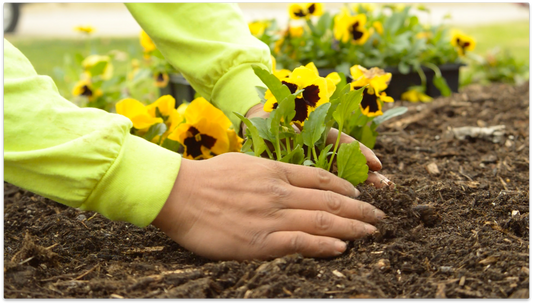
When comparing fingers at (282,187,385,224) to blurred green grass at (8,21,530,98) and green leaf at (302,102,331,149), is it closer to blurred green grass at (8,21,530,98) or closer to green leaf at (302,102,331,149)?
green leaf at (302,102,331,149)

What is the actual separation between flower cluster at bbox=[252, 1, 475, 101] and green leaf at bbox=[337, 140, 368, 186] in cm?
152

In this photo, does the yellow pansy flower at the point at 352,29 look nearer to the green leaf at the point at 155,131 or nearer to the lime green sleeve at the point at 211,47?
the lime green sleeve at the point at 211,47

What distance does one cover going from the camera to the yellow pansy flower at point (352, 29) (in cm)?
282

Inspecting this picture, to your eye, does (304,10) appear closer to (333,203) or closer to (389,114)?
(389,114)

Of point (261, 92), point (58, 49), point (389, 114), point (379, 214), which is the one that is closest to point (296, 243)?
point (379, 214)

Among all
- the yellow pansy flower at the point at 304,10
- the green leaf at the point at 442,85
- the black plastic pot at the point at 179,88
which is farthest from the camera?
the black plastic pot at the point at 179,88

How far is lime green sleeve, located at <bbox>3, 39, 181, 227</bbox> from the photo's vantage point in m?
1.10

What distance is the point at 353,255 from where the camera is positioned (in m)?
1.17

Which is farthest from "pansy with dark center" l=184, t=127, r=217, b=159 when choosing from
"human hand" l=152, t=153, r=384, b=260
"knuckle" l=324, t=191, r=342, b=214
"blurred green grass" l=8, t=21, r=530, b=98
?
"blurred green grass" l=8, t=21, r=530, b=98

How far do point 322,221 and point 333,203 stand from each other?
0.19ft

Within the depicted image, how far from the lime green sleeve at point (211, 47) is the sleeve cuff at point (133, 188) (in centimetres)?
54

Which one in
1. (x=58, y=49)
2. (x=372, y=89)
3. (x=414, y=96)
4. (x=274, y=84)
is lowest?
(x=58, y=49)

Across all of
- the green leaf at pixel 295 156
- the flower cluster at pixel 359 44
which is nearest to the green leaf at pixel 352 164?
the green leaf at pixel 295 156

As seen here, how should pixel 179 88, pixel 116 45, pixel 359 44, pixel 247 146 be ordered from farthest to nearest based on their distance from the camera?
pixel 116 45 → pixel 179 88 → pixel 359 44 → pixel 247 146
